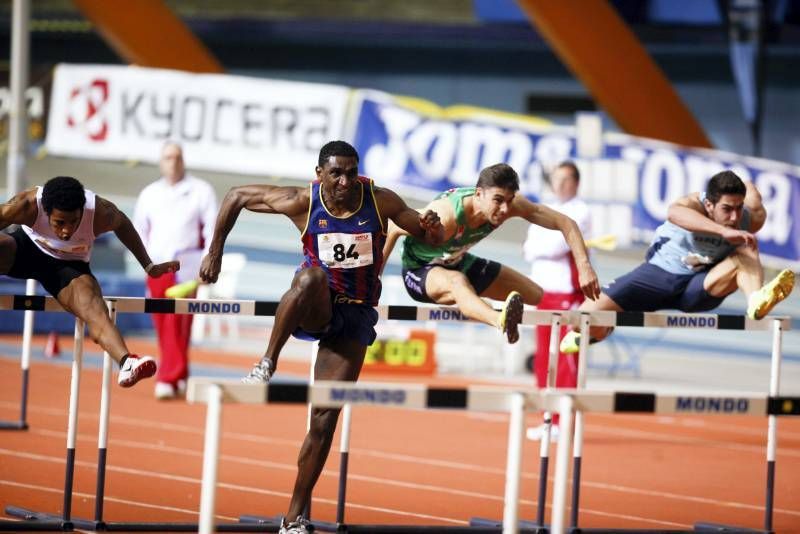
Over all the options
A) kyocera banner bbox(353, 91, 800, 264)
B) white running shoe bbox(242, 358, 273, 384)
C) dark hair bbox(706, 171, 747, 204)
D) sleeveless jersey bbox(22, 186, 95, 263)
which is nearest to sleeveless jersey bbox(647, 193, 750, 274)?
dark hair bbox(706, 171, 747, 204)

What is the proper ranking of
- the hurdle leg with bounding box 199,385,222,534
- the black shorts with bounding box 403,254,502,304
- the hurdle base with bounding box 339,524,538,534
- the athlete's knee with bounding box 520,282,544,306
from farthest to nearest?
the athlete's knee with bounding box 520,282,544,306, the black shorts with bounding box 403,254,502,304, the hurdle base with bounding box 339,524,538,534, the hurdle leg with bounding box 199,385,222,534

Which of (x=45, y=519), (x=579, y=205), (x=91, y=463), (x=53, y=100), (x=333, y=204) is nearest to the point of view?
(x=333, y=204)

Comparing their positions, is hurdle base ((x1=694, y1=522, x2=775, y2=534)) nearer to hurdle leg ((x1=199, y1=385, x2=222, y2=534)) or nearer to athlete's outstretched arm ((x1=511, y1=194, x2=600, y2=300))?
athlete's outstretched arm ((x1=511, y1=194, x2=600, y2=300))

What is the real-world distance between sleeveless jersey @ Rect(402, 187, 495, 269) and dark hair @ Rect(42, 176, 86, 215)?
2.11 metres

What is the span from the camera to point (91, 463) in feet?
31.9

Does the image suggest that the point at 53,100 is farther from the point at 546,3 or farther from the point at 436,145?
the point at 546,3

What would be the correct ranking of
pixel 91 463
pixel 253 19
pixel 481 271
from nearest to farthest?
pixel 481 271 → pixel 91 463 → pixel 253 19

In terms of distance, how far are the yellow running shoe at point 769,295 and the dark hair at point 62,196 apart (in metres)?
3.85

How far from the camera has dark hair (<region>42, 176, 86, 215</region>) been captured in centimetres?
730

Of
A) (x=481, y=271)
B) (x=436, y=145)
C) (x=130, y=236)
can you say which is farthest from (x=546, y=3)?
(x=130, y=236)

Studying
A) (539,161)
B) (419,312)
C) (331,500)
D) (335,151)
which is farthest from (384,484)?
(539,161)

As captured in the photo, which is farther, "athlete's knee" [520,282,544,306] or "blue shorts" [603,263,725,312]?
"blue shorts" [603,263,725,312]

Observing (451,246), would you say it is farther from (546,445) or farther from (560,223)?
(546,445)

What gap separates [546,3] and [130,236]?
11.1 m
